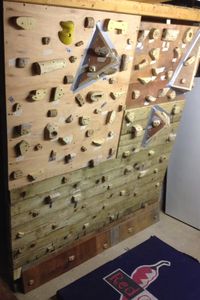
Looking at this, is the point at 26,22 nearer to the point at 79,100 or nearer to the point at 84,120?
the point at 79,100

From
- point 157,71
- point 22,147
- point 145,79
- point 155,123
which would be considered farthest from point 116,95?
point 22,147

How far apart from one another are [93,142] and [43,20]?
34.4 inches

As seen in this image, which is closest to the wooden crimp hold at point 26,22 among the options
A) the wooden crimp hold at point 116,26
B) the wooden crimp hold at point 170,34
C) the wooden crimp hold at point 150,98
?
the wooden crimp hold at point 116,26

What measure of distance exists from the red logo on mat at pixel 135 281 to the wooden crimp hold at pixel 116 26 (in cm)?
173

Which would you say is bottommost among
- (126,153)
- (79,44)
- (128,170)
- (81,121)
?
(128,170)

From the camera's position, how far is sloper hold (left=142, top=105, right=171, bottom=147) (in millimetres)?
2375

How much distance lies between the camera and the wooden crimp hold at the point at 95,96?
184 centimetres

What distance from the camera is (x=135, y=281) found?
2324 millimetres

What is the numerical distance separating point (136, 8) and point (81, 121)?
71 centimetres

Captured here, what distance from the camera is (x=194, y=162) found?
2.97 m

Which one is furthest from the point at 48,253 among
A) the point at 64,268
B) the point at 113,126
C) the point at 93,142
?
the point at 113,126

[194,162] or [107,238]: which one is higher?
[194,162]

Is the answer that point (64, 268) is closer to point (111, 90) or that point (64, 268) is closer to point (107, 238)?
point (107, 238)

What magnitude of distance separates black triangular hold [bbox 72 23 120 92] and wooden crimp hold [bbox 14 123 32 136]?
0.33 meters
